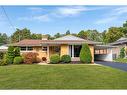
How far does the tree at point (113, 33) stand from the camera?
125 feet

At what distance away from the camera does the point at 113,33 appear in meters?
→ 39.4

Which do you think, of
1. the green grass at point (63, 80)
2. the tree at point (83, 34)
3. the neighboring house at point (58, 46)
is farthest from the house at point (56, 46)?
the green grass at point (63, 80)

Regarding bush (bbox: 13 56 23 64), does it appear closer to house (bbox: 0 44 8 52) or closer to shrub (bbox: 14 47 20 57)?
shrub (bbox: 14 47 20 57)

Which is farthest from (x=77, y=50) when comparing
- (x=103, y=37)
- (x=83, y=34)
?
(x=103, y=37)

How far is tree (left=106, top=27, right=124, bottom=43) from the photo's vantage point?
38.1 metres

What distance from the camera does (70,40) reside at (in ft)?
81.8

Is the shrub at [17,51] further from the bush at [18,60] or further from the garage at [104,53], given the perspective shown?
the garage at [104,53]

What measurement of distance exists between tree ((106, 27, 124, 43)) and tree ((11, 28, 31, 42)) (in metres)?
13.7

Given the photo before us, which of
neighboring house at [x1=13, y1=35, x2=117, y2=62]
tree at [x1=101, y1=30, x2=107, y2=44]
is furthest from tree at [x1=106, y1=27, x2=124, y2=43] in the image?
neighboring house at [x1=13, y1=35, x2=117, y2=62]


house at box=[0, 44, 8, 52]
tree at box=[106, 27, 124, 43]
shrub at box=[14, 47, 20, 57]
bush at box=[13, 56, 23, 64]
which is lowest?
bush at box=[13, 56, 23, 64]

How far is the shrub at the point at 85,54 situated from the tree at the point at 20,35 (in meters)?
7.80
